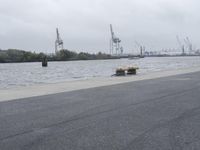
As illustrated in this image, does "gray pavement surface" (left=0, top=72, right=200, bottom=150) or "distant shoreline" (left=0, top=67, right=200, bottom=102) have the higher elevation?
"gray pavement surface" (left=0, top=72, right=200, bottom=150)

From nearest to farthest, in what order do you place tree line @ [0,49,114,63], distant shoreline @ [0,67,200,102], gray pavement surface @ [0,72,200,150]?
gray pavement surface @ [0,72,200,150], distant shoreline @ [0,67,200,102], tree line @ [0,49,114,63]

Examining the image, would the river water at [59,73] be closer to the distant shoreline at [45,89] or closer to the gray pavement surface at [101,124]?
the distant shoreline at [45,89]

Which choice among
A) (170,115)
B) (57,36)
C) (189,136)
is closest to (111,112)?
(170,115)

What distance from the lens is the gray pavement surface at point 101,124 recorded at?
6.22m

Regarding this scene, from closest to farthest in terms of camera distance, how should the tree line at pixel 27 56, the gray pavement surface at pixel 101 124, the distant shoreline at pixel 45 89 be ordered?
the gray pavement surface at pixel 101 124, the distant shoreline at pixel 45 89, the tree line at pixel 27 56

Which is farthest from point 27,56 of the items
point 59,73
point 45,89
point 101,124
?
point 101,124

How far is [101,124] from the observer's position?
7.93 meters

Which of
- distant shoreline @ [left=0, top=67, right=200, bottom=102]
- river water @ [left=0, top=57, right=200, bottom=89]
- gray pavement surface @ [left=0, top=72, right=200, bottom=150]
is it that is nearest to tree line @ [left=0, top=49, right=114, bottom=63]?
river water @ [left=0, top=57, right=200, bottom=89]

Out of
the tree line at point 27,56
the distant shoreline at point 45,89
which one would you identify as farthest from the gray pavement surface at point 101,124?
the tree line at point 27,56

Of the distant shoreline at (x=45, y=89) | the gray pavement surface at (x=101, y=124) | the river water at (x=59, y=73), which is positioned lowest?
the river water at (x=59, y=73)

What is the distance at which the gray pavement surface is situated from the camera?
622 centimetres

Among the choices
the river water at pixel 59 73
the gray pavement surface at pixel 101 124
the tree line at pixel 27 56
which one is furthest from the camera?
the tree line at pixel 27 56

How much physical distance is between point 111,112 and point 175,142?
11.2ft

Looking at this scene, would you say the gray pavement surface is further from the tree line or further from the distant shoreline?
the tree line
